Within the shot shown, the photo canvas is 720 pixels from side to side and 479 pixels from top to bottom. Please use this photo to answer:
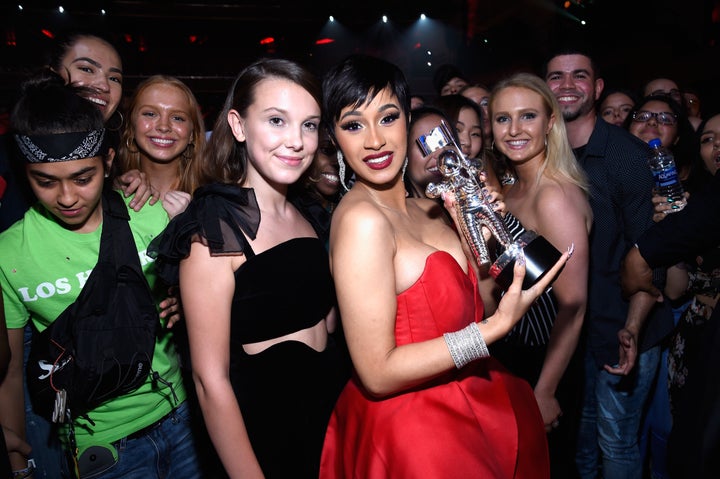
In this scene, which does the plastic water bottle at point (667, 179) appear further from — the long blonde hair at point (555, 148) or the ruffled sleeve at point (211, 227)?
the ruffled sleeve at point (211, 227)

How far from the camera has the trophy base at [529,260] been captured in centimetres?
144

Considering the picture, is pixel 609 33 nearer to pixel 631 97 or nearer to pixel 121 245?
pixel 631 97

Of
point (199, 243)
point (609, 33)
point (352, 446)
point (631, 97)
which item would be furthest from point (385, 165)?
point (609, 33)

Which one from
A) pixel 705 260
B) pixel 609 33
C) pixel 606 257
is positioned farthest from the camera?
pixel 609 33

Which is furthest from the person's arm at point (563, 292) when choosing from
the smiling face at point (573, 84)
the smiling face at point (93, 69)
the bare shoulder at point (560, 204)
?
the smiling face at point (93, 69)

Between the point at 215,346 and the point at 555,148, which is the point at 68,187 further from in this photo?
the point at 555,148

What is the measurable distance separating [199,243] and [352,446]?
35.2 inches

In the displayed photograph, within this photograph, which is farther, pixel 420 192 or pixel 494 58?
pixel 494 58

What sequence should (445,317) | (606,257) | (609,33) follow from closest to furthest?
(445,317), (606,257), (609,33)

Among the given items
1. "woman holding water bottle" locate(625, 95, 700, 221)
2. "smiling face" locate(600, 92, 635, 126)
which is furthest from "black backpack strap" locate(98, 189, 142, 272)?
"smiling face" locate(600, 92, 635, 126)

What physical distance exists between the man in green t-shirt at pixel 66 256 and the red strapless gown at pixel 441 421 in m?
0.82

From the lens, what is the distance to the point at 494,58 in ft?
48.7

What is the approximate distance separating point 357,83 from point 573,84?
2.50 meters

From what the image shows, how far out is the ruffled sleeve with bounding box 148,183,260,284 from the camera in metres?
1.59
